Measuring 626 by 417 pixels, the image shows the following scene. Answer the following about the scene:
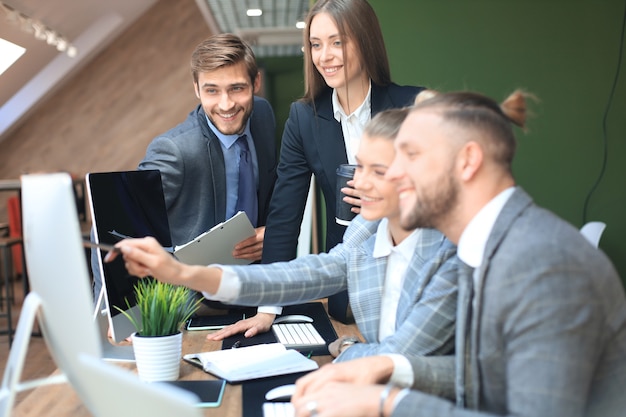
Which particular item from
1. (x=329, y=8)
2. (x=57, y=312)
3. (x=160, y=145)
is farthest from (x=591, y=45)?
(x=57, y=312)

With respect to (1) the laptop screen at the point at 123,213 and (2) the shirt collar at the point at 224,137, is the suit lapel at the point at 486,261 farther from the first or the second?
(2) the shirt collar at the point at 224,137

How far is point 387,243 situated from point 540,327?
68cm

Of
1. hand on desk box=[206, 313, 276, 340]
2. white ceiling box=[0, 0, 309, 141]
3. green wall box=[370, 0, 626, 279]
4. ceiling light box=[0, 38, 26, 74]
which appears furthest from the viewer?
white ceiling box=[0, 0, 309, 141]

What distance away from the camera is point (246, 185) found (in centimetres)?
252

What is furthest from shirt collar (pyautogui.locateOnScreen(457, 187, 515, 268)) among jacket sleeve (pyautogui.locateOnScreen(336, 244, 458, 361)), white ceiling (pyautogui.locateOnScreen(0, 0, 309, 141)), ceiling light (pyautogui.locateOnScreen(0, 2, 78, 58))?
white ceiling (pyautogui.locateOnScreen(0, 0, 309, 141))

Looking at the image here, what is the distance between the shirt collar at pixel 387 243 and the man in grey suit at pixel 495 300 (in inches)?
12.9

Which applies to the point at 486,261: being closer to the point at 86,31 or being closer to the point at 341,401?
the point at 341,401

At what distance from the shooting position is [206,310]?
2297 mm

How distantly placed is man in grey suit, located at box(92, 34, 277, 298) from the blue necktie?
0.08 ft

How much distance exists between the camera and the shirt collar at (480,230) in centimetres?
120

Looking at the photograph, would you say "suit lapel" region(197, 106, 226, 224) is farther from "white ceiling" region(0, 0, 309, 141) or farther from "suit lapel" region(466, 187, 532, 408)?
"white ceiling" region(0, 0, 309, 141)

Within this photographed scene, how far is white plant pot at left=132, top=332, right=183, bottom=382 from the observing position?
1622 mm

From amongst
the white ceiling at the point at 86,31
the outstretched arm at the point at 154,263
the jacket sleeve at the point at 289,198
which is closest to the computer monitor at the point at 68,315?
the outstretched arm at the point at 154,263

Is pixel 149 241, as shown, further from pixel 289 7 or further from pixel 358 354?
pixel 289 7
